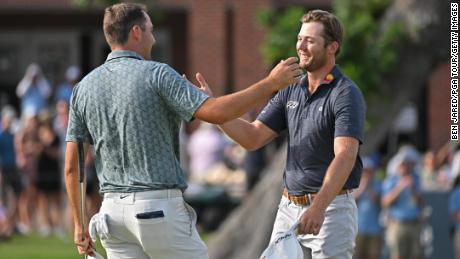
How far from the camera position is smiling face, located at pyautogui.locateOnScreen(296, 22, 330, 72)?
780 cm

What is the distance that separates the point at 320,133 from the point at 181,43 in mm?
21730

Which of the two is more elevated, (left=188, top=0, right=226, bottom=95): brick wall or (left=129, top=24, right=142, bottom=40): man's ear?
(left=188, top=0, right=226, bottom=95): brick wall

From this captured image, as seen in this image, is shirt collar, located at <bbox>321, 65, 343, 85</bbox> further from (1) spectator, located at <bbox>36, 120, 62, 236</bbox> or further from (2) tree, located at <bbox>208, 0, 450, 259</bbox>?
(1) spectator, located at <bbox>36, 120, 62, 236</bbox>

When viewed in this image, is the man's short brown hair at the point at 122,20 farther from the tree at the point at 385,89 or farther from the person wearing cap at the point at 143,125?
the tree at the point at 385,89

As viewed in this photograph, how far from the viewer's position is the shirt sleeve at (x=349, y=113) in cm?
752

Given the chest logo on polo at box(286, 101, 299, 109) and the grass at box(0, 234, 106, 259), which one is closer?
the chest logo on polo at box(286, 101, 299, 109)

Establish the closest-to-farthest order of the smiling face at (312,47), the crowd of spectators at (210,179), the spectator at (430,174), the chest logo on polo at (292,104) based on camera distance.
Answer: the smiling face at (312,47) → the chest logo on polo at (292,104) → the crowd of spectators at (210,179) → the spectator at (430,174)

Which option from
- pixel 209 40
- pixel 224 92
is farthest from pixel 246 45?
pixel 224 92

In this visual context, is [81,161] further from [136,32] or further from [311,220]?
[311,220]

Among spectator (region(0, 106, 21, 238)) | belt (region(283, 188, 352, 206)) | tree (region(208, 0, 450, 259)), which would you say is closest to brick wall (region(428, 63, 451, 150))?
spectator (region(0, 106, 21, 238))

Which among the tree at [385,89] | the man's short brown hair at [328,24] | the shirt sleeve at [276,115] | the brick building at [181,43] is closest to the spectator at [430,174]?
the tree at [385,89]

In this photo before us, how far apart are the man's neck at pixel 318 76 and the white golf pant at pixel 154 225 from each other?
1.16m

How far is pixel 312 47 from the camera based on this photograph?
782 centimetres

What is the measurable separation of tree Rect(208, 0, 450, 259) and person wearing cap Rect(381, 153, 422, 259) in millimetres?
1736
